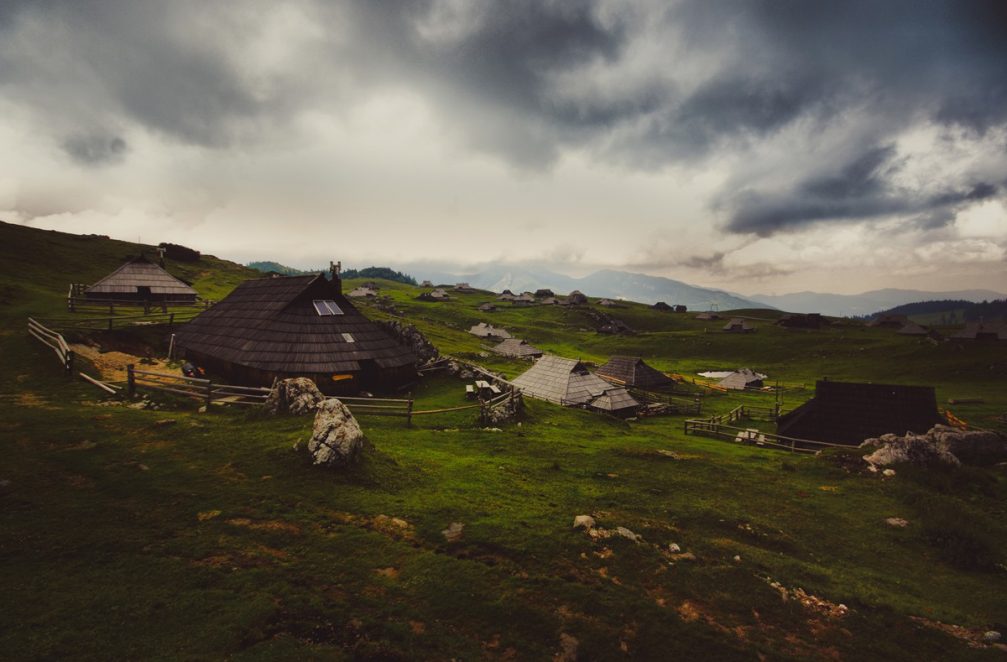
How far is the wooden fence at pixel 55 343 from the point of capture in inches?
846

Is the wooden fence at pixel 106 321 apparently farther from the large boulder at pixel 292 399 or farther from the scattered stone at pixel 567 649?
the scattered stone at pixel 567 649

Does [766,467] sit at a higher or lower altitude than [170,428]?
lower

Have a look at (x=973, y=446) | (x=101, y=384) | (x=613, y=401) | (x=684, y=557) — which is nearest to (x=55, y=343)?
(x=101, y=384)

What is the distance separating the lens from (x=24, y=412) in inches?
622

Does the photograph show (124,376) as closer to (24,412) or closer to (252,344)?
(252,344)

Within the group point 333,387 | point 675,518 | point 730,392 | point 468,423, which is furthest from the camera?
point 730,392

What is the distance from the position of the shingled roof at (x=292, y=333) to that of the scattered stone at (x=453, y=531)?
18.5 metres

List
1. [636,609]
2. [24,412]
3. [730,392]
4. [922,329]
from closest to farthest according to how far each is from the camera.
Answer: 1. [636,609]
2. [24,412]
3. [730,392]
4. [922,329]

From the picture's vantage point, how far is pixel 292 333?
28344 mm

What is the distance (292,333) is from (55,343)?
1229cm

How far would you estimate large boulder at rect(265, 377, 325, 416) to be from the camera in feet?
61.9

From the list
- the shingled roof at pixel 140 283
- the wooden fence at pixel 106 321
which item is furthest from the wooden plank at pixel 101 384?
the shingled roof at pixel 140 283

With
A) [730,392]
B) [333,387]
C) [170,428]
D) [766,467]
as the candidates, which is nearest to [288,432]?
[170,428]

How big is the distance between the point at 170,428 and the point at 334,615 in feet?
40.4
